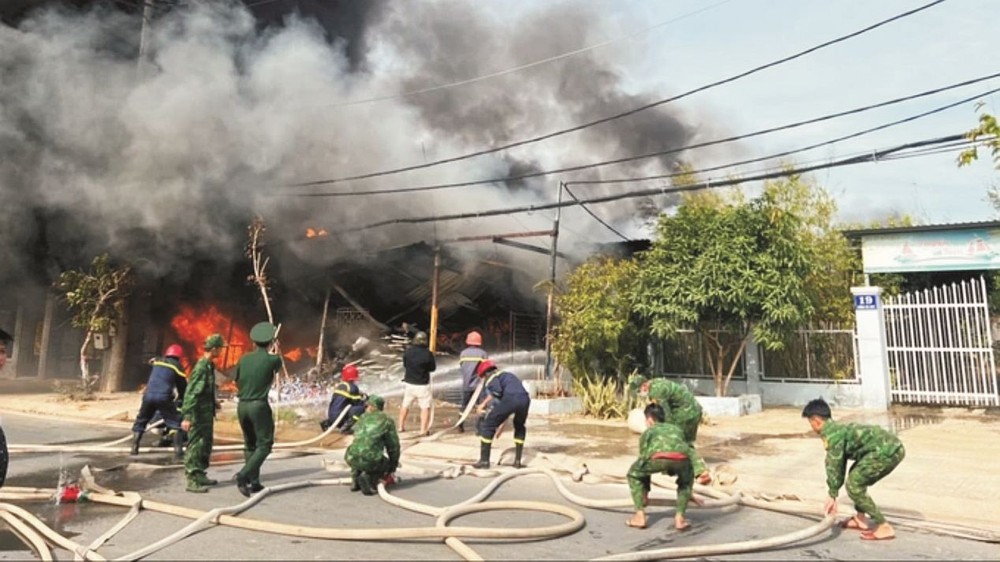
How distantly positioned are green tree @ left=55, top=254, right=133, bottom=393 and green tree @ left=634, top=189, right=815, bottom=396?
430 inches

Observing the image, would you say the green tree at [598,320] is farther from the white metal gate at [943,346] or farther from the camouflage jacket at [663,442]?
the camouflage jacket at [663,442]

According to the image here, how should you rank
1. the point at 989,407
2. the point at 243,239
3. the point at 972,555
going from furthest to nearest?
the point at 243,239
the point at 989,407
the point at 972,555

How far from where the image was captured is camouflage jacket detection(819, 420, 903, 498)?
4.09 metres

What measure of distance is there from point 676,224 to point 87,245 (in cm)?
1276

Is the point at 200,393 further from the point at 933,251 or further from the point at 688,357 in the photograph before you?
the point at 933,251

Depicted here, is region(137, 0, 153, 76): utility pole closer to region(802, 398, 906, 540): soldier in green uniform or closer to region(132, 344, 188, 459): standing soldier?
region(132, 344, 188, 459): standing soldier

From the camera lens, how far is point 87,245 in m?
14.6

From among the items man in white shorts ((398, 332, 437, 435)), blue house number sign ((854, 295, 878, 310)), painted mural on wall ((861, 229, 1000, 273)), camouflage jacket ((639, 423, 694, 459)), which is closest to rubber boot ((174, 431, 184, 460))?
man in white shorts ((398, 332, 437, 435))

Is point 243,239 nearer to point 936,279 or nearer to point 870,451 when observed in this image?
point 870,451

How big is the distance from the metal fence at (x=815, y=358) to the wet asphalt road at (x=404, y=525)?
6.99m

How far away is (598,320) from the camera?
10492mm

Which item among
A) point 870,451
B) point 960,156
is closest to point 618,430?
point 870,451

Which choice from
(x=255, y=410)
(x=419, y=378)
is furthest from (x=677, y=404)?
(x=419, y=378)

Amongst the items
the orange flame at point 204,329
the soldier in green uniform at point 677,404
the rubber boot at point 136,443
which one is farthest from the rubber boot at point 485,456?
the orange flame at point 204,329
